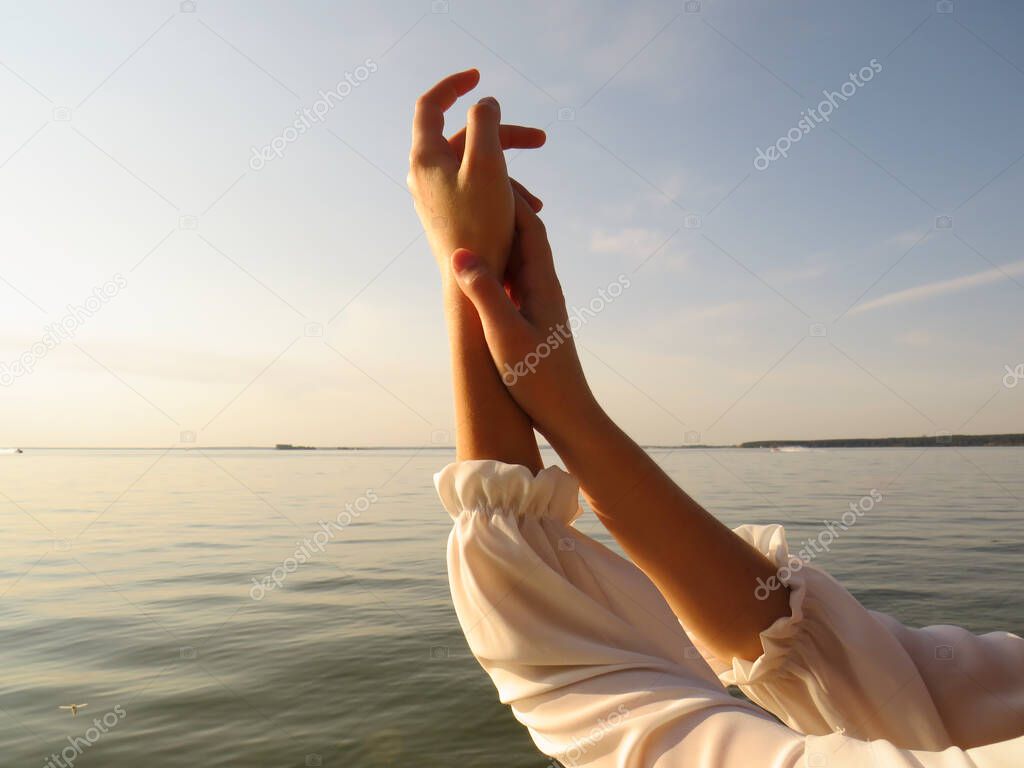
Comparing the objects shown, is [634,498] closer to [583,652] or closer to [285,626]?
[583,652]

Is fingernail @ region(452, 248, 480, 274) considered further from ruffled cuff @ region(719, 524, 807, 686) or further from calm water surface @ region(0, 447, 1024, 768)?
calm water surface @ region(0, 447, 1024, 768)

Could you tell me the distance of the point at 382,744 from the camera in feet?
8.32

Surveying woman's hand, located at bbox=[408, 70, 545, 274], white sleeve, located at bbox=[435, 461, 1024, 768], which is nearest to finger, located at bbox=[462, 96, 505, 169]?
woman's hand, located at bbox=[408, 70, 545, 274]

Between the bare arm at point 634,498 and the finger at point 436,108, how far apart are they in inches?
13.8

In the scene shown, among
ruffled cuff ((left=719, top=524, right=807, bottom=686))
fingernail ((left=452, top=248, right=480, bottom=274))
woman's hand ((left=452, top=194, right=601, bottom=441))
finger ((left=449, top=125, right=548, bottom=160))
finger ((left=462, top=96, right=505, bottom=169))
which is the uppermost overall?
finger ((left=449, top=125, right=548, bottom=160))

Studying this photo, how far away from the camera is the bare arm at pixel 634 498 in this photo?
1.08 meters

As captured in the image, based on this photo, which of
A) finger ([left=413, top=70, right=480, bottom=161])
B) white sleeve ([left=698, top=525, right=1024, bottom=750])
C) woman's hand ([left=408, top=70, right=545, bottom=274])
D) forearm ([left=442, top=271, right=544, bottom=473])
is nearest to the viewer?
forearm ([left=442, top=271, right=544, bottom=473])

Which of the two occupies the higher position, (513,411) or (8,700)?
(8,700)

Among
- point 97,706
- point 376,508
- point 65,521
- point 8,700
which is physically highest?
point 65,521

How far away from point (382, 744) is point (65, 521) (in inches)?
→ 363

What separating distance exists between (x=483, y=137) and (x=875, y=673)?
46.2 inches

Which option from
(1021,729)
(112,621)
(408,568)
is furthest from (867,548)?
(112,621)

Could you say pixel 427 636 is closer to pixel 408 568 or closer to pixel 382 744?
pixel 382 744

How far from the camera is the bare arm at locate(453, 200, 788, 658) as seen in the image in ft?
3.55
